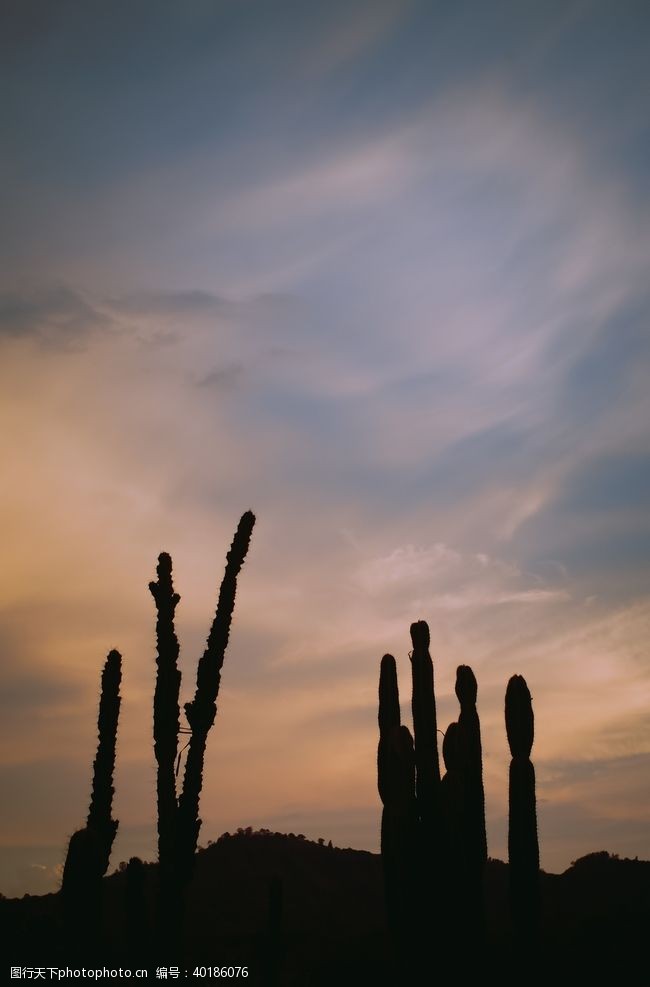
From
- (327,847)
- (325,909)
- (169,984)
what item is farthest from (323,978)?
(327,847)

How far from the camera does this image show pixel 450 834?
14.9 meters

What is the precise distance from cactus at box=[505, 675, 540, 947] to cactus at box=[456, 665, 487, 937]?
0.48m

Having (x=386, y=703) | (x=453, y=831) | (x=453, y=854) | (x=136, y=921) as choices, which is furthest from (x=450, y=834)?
(x=136, y=921)

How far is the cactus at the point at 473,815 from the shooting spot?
48.3 feet

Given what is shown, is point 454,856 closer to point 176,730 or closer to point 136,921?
point 176,730

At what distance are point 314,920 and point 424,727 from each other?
33.1 meters

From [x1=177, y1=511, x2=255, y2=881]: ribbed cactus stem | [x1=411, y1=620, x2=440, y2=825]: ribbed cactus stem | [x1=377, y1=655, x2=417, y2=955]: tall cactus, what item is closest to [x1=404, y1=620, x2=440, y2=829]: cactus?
[x1=411, y1=620, x2=440, y2=825]: ribbed cactus stem

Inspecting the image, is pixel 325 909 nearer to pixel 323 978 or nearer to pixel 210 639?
pixel 323 978

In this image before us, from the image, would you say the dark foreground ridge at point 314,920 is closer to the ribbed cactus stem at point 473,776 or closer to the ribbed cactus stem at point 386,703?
the ribbed cactus stem at point 473,776

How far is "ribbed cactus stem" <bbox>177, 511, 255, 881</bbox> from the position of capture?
16844 mm

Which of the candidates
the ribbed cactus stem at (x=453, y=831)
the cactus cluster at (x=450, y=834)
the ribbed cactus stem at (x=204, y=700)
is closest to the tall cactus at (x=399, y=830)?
the cactus cluster at (x=450, y=834)

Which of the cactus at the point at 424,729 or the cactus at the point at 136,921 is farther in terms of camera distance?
the cactus at the point at 136,921

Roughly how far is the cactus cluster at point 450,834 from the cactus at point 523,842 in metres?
0.02

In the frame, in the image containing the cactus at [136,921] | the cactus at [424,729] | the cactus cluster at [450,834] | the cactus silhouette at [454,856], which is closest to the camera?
the cactus cluster at [450,834]
